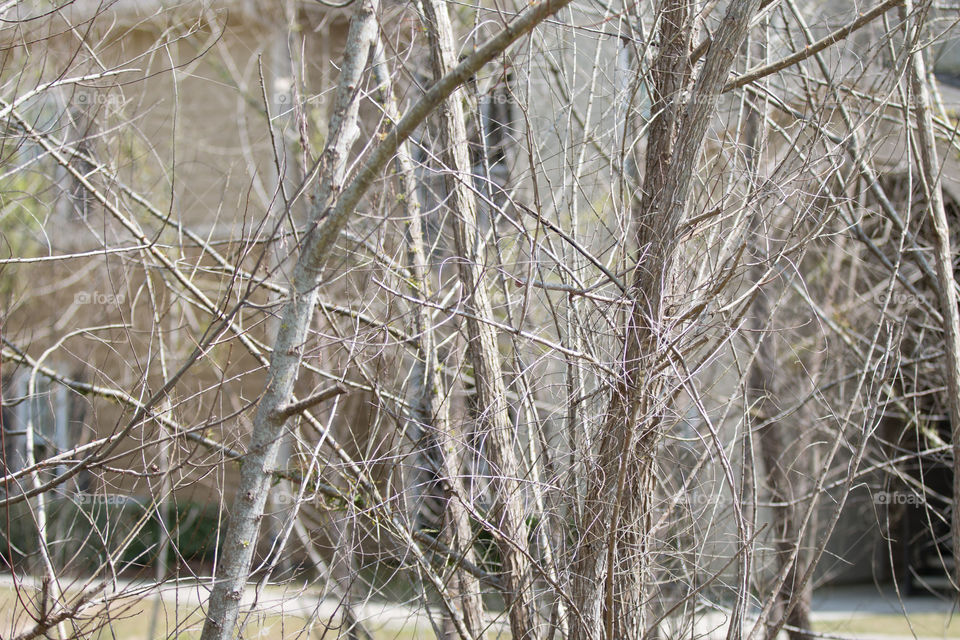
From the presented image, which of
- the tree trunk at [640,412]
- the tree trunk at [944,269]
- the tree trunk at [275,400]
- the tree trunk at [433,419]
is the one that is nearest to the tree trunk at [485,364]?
the tree trunk at [433,419]

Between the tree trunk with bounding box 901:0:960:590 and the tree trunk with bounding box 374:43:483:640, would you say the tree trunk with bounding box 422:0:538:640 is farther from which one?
the tree trunk with bounding box 901:0:960:590

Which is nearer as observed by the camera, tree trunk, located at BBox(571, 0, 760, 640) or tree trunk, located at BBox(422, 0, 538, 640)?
tree trunk, located at BBox(571, 0, 760, 640)

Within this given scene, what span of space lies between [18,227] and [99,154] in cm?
496

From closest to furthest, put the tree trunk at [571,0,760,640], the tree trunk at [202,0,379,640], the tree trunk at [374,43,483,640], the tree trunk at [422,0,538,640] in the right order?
the tree trunk at [202,0,379,640] < the tree trunk at [571,0,760,640] < the tree trunk at [422,0,538,640] < the tree trunk at [374,43,483,640]

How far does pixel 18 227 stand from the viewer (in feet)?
30.9

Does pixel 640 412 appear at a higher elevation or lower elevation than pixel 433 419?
higher

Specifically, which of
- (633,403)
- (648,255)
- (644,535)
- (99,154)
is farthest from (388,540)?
(99,154)

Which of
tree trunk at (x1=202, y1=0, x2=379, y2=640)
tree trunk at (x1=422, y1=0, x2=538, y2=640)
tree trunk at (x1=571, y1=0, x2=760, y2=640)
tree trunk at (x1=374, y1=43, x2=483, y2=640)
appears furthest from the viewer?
tree trunk at (x1=374, y1=43, x2=483, y2=640)

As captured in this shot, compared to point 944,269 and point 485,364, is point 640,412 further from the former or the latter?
point 944,269

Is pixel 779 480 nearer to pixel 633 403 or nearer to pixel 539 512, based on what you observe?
pixel 539 512

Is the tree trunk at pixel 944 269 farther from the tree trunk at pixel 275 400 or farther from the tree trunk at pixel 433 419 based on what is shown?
the tree trunk at pixel 275 400

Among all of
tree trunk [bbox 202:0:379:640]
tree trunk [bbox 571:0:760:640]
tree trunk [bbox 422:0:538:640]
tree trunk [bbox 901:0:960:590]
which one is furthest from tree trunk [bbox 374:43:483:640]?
tree trunk [bbox 901:0:960:590]

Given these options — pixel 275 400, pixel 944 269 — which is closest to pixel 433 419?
pixel 275 400

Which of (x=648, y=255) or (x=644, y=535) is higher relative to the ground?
(x=648, y=255)
